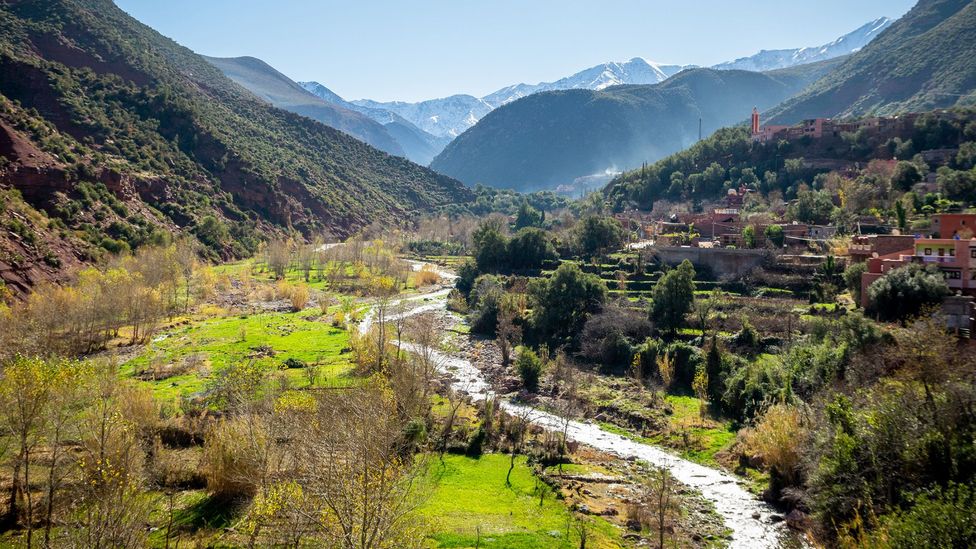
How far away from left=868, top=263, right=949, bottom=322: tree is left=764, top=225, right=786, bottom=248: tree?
20546 millimetres

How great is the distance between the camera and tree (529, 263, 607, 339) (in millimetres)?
48469

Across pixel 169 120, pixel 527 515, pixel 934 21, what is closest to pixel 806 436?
pixel 527 515

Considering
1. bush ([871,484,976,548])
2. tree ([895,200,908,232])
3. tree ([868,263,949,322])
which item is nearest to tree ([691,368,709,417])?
tree ([868,263,949,322])

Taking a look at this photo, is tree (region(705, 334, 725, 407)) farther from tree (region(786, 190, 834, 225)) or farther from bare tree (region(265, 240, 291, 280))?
bare tree (region(265, 240, 291, 280))

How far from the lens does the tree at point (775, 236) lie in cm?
5553

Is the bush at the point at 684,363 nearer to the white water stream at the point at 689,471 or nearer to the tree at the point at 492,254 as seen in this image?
the white water stream at the point at 689,471

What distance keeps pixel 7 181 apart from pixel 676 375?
62.3m

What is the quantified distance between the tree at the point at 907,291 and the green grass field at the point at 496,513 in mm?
22896

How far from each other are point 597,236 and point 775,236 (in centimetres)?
1855

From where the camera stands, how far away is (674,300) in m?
44.1

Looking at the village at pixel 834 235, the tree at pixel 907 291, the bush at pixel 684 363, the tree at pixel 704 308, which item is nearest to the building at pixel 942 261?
the village at pixel 834 235

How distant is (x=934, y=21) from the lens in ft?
476

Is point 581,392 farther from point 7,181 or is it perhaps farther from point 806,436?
point 7,181

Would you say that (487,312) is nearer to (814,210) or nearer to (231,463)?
(231,463)
